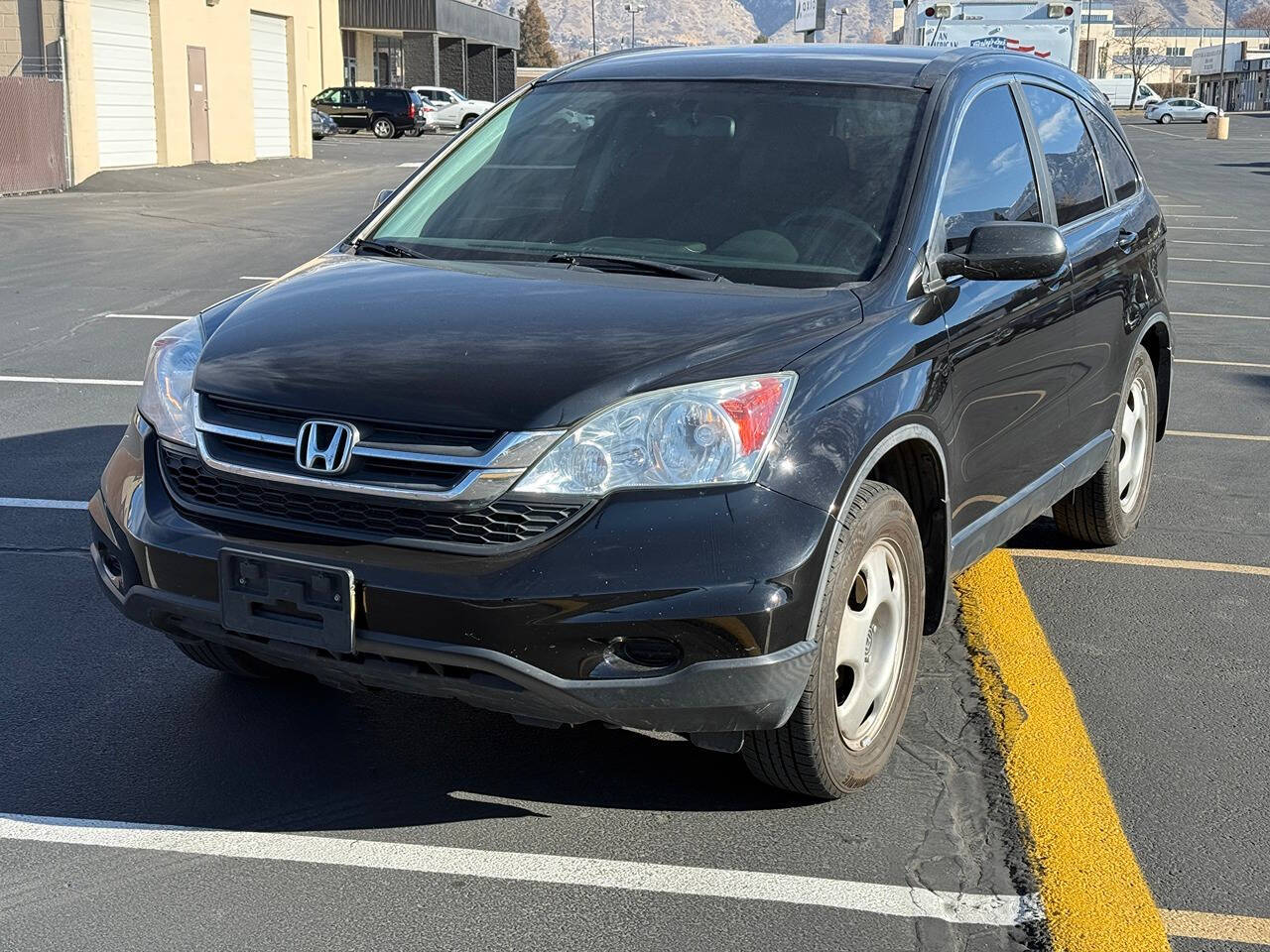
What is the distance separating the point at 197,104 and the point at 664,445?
3111 centimetres

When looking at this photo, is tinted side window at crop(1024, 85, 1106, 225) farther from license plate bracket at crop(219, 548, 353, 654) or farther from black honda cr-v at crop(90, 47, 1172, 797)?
license plate bracket at crop(219, 548, 353, 654)

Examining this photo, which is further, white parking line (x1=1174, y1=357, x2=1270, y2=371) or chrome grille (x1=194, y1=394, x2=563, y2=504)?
white parking line (x1=1174, y1=357, x2=1270, y2=371)

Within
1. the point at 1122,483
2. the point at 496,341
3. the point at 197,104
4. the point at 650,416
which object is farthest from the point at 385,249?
the point at 197,104

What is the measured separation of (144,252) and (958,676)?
13963 millimetres

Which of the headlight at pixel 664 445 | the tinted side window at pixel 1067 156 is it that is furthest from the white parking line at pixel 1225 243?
the headlight at pixel 664 445

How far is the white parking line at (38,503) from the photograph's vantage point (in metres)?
6.34

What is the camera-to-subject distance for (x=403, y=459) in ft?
10.8

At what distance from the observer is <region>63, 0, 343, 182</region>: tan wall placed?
26000 mm

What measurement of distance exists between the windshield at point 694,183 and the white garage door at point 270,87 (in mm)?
33193

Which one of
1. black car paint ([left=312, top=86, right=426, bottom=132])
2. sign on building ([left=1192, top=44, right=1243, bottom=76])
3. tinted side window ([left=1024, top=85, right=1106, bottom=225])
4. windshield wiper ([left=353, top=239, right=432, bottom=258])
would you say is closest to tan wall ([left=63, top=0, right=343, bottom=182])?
black car paint ([left=312, top=86, right=426, bottom=132])

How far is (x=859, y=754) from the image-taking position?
3762 mm

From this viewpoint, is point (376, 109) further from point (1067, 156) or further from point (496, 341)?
point (496, 341)

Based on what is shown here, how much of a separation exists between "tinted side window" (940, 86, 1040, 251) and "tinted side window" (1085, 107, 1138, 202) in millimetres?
962

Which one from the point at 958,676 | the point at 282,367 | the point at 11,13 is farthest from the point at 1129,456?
the point at 11,13
